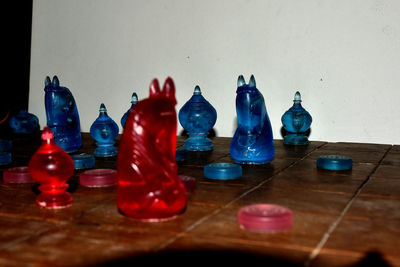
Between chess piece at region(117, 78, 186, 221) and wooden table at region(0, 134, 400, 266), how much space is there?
0.04 metres

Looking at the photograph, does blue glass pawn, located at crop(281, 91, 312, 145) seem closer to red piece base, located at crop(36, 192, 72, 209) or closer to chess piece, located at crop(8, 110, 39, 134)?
red piece base, located at crop(36, 192, 72, 209)

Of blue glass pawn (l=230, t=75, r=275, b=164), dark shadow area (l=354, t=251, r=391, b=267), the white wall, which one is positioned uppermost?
the white wall

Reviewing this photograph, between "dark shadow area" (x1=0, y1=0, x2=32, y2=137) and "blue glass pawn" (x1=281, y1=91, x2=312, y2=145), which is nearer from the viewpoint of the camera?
"blue glass pawn" (x1=281, y1=91, x2=312, y2=145)

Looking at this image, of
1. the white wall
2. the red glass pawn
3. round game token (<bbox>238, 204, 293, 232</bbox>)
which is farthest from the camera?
the white wall

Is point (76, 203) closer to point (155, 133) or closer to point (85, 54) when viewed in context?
point (155, 133)

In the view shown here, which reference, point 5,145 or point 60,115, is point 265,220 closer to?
point 60,115

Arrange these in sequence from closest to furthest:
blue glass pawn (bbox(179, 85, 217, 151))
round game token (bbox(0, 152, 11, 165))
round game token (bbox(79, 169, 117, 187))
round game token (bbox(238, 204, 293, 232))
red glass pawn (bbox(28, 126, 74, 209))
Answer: round game token (bbox(238, 204, 293, 232)), red glass pawn (bbox(28, 126, 74, 209)), round game token (bbox(79, 169, 117, 187)), round game token (bbox(0, 152, 11, 165)), blue glass pawn (bbox(179, 85, 217, 151))

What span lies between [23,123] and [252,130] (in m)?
1.79

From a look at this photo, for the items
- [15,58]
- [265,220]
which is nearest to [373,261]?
[265,220]

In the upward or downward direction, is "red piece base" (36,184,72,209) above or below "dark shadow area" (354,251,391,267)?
below

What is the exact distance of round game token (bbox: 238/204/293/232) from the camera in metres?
1.13

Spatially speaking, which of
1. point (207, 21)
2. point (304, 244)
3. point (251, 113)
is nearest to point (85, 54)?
point (207, 21)

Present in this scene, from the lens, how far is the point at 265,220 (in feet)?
3.70

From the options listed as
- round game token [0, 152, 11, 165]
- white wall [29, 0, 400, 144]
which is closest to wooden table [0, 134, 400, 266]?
round game token [0, 152, 11, 165]
